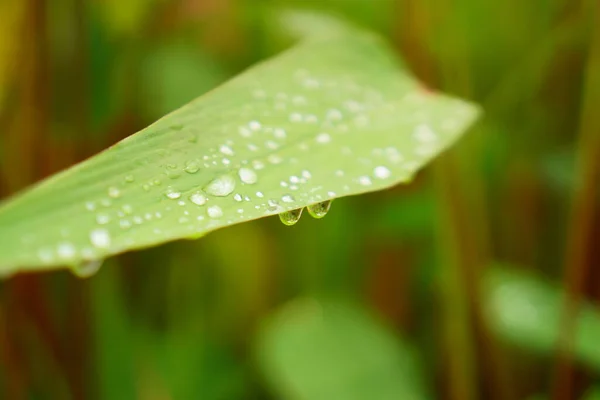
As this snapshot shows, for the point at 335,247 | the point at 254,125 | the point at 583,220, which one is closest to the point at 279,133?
the point at 254,125

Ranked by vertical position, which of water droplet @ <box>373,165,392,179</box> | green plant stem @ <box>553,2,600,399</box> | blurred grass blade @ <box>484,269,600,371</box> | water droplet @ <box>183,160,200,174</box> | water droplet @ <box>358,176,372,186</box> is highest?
water droplet @ <box>183,160,200,174</box>

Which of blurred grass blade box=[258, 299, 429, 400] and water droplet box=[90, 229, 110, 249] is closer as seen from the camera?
water droplet box=[90, 229, 110, 249]

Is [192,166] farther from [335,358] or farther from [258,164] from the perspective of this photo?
[335,358]

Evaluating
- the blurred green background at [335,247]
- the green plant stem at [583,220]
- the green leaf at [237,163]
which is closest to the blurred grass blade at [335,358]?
the blurred green background at [335,247]

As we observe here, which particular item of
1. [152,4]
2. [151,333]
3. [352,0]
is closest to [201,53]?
[152,4]

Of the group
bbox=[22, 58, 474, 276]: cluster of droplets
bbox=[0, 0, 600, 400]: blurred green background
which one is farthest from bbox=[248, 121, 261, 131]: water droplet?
bbox=[0, 0, 600, 400]: blurred green background

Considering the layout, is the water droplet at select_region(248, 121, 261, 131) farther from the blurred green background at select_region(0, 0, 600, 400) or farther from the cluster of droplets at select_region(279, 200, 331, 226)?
the blurred green background at select_region(0, 0, 600, 400)

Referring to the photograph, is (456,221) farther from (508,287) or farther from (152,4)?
(152,4)
